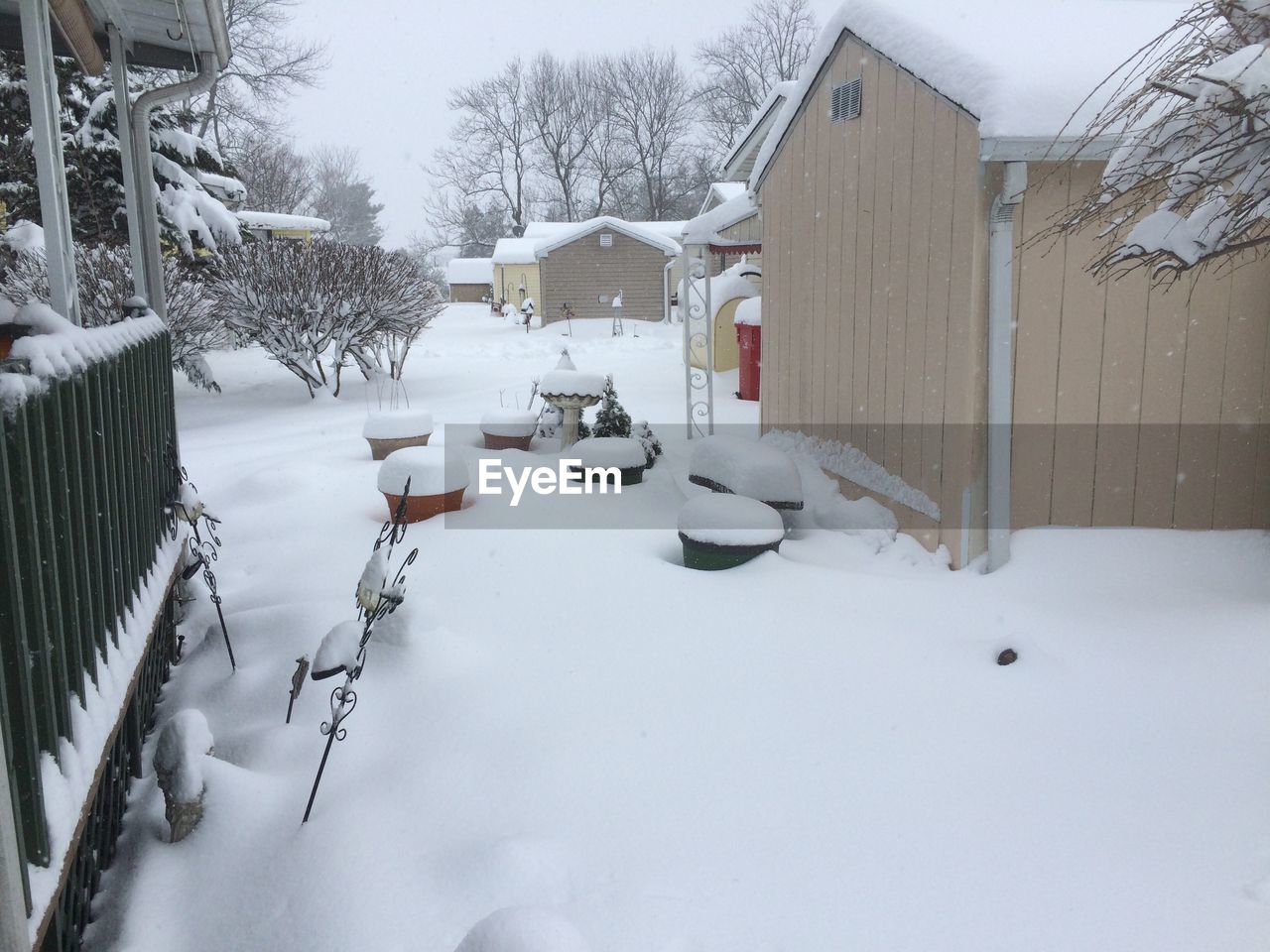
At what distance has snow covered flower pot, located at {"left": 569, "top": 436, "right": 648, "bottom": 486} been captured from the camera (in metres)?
7.46

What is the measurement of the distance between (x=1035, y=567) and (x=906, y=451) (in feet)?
3.69

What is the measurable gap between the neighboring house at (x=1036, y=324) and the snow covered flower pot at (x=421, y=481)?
303 cm

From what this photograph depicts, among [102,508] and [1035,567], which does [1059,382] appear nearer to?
[1035,567]

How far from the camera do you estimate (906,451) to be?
5867 mm

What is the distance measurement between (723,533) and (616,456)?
2371mm

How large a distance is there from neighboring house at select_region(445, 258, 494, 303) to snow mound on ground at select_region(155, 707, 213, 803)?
149 feet

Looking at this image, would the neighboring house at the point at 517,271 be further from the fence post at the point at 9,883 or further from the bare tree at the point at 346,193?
the fence post at the point at 9,883

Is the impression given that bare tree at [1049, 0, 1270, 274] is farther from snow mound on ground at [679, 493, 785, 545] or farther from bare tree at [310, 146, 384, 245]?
bare tree at [310, 146, 384, 245]

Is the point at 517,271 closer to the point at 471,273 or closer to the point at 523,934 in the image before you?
the point at 471,273

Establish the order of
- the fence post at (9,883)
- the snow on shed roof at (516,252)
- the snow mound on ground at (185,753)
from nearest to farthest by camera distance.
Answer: the fence post at (9,883), the snow mound on ground at (185,753), the snow on shed roof at (516,252)

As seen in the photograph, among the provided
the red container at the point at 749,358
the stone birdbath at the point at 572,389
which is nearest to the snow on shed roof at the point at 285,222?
the red container at the point at 749,358

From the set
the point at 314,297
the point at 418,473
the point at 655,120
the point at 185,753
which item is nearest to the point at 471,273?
the point at 655,120

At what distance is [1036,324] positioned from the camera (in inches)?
202

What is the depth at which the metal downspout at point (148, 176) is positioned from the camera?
4914 millimetres
